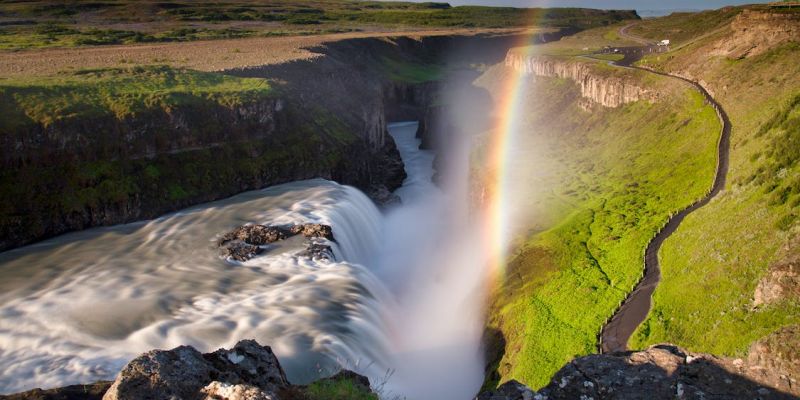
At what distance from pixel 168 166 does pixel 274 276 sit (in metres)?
22.6

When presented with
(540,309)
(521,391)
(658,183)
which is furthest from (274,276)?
(658,183)

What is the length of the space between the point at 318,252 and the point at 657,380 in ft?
108

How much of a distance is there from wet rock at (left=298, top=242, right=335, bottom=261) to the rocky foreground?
1088 inches

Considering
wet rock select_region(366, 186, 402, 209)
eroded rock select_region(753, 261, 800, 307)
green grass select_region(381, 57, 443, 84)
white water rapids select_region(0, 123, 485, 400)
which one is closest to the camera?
eroded rock select_region(753, 261, 800, 307)

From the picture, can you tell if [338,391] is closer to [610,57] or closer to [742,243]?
[742,243]

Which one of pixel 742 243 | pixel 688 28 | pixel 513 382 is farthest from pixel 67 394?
pixel 688 28

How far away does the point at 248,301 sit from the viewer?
37.8 metres

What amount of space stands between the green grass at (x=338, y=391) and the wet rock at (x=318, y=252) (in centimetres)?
2648

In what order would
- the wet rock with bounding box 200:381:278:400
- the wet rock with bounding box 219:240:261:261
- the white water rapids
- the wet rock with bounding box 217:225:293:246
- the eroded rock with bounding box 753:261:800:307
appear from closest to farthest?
the wet rock with bounding box 200:381:278:400, the eroded rock with bounding box 753:261:800:307, the white water rapids, the wet rock with bounding box 219:240:261:261, the wet rock with bounding box 217:225:293:246

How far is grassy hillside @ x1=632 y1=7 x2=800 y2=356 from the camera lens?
2800 cm

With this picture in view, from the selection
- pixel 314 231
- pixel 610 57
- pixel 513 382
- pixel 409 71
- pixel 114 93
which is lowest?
pixel 314 231

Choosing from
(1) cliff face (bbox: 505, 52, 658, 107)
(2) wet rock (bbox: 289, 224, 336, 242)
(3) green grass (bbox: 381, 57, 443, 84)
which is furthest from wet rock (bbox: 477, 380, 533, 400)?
(3) green grass (bbox: 381, 57, 443, 84)

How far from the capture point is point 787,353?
52.4ft

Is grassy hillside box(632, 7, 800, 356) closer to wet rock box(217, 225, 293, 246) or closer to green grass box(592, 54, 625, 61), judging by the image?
wet rock box(217, 225, 293, 246)
